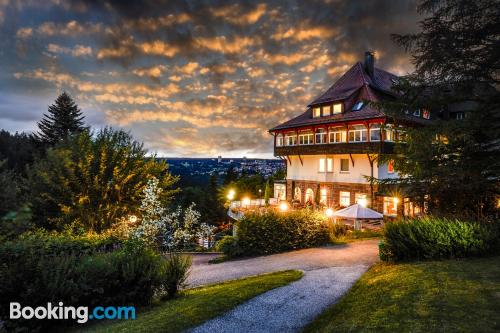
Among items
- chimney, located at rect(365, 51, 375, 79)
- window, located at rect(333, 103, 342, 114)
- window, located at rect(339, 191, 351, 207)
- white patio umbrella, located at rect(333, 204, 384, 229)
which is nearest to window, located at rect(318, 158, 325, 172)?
window, located at rect(339, 191, 351, 207)

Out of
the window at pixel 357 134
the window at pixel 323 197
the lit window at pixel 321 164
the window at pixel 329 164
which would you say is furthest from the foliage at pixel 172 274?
the lit window at pixel 321 164

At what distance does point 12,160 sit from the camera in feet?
140

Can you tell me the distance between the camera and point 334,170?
32094mm

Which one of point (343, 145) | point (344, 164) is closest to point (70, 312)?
point (343, 145)

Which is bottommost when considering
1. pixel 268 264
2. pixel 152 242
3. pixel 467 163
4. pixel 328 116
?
pixel 268 264

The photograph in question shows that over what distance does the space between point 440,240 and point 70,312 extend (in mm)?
11920

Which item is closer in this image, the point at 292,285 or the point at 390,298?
the point at 390,298

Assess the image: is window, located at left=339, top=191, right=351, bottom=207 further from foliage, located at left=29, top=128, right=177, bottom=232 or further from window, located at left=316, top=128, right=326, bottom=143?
foliage, located at left=29, top=128, right=177, bottom=232

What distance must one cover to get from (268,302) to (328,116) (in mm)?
26443

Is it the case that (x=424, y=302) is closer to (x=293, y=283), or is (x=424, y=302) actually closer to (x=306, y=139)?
(x=293, y=283)

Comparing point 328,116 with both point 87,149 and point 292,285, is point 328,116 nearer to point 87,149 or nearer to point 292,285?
point 87,149

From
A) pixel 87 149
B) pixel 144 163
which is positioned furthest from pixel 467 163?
pixel 87 149

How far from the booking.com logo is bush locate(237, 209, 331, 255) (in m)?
9.56

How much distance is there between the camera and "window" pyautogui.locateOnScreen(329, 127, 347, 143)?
3047 centimetres
